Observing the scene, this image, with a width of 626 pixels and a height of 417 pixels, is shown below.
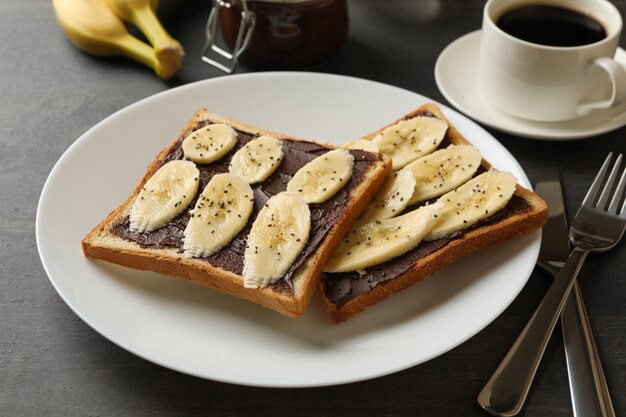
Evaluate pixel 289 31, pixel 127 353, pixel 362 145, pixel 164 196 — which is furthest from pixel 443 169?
pixel 127 353

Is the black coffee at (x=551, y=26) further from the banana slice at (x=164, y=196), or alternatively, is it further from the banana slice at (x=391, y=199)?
the banana slice at (x=164, y=196)

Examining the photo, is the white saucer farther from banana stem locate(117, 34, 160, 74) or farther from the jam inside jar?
banana stem locate(117, 34, 160, 74)

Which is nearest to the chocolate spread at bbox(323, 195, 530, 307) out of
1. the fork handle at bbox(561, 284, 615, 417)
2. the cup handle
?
the fork handle at bbox(561, 284, 615, 417)

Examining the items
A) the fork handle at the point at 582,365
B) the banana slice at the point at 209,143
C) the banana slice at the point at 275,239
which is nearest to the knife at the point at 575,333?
the fork handle at the point at 582,365

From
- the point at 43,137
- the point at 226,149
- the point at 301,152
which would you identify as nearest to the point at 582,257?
A: the point at 301,152

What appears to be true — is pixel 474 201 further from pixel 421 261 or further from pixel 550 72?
pixel 550 72

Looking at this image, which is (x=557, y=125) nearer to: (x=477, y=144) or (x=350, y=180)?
(x=477, y=144)
